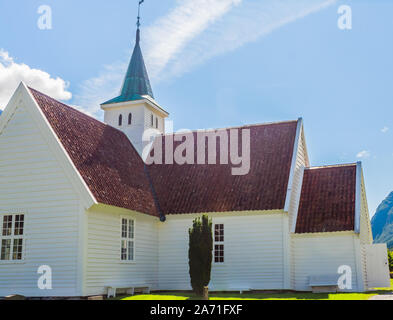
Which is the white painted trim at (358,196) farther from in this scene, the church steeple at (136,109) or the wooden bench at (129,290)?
the church steeple at (136,109)

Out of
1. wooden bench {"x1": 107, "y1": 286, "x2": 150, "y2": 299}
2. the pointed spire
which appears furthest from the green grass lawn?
the pointed spire

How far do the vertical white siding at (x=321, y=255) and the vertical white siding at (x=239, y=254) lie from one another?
4.68ft

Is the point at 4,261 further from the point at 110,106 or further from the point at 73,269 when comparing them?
the point at 110,106

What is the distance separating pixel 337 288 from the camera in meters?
23.6

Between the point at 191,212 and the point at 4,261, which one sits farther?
the point at 191,212

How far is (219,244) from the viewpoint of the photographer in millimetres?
25125

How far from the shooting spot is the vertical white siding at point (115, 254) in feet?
67.1

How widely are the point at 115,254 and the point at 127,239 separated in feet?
4.33

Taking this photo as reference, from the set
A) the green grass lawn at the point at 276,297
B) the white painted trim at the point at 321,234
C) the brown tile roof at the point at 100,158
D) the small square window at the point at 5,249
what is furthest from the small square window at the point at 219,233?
the small square window at the point at 5,249

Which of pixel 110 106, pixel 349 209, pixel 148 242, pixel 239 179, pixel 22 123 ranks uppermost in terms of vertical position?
pixel 110 106

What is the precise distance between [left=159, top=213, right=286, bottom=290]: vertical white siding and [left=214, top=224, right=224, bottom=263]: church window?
0.27 meters
